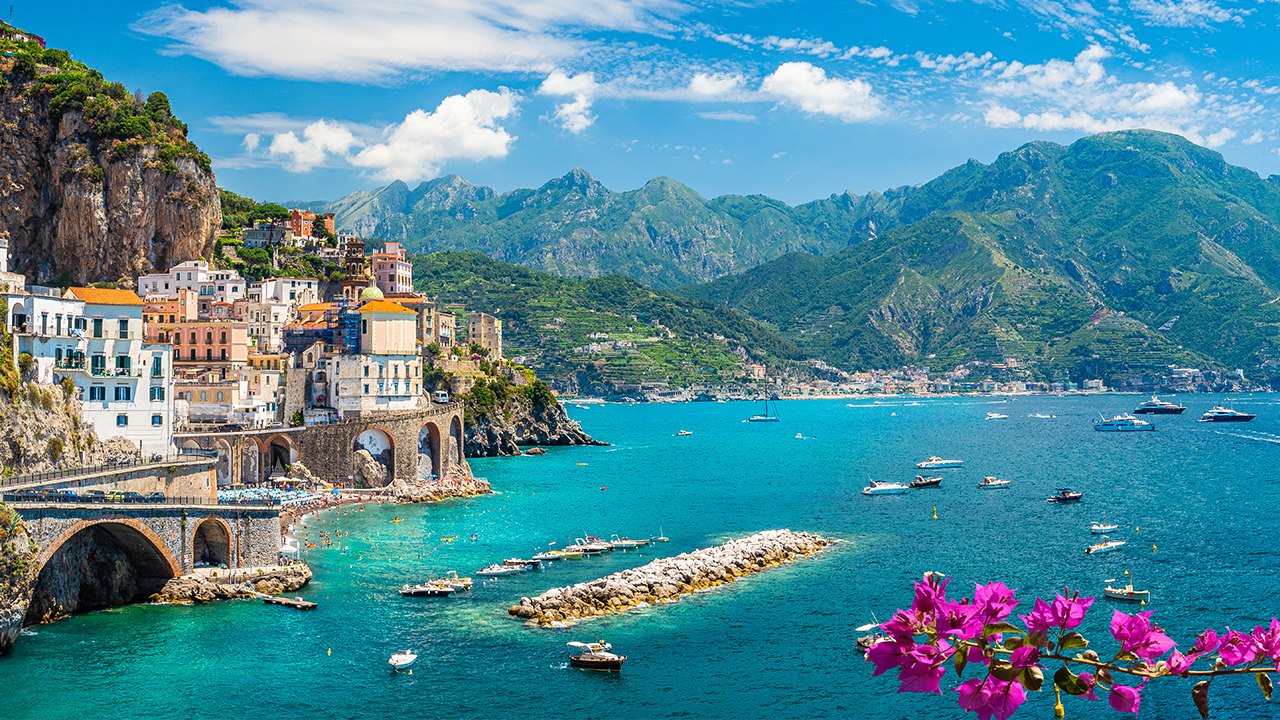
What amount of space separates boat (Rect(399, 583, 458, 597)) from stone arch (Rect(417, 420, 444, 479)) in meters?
42.4

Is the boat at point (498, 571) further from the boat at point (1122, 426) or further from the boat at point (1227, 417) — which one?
the boat at point (1227, 417)

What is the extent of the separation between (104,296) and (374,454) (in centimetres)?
3053

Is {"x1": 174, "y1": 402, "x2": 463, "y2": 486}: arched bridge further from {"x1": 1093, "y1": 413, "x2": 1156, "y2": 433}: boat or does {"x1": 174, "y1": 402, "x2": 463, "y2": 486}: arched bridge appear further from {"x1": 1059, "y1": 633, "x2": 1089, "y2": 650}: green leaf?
{"x1": 1093, "y1": 413, "x2": 1156, "y2": 433}: boat

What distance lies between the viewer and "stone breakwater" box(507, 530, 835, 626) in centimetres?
4594

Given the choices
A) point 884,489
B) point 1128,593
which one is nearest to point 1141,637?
point 1128,593

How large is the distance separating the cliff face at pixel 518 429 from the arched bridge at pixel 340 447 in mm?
25335

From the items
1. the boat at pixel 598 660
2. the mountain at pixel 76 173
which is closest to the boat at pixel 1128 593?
the boat at pixel 598 660

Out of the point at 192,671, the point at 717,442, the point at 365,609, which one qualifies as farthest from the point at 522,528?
the point at 717,442

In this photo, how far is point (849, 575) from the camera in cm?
5397

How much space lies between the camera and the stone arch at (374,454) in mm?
84062

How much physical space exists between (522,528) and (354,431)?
2352 cm

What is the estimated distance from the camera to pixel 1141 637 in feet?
15.5

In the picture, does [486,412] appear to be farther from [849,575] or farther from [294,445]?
[849,575]

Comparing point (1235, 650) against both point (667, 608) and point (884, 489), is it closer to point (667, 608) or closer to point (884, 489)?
point (667, 608)
